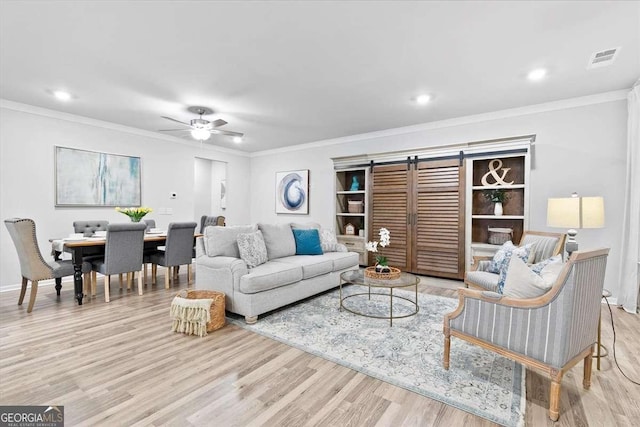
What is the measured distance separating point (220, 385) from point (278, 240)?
219 centimetres

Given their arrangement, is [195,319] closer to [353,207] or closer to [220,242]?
[220,242]

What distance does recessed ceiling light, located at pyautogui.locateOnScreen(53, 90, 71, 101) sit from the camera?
12.1 ft

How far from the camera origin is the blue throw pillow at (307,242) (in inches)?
165

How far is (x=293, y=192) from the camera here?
22.0ft

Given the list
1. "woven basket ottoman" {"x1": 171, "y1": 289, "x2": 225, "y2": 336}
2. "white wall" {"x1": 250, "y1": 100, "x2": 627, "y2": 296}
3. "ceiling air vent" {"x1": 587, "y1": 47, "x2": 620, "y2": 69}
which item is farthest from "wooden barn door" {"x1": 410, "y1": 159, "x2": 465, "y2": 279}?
"woven basket ottoman" {"x1": 171, "y1": 289, "x2": 225, "y2": 336}

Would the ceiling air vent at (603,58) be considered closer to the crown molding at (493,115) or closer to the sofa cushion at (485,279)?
the crown molding at (493,115)

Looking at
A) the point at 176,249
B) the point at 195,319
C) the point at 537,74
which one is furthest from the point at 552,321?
the point at 176,249

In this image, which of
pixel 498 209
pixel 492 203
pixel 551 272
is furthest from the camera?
pixel 492 203

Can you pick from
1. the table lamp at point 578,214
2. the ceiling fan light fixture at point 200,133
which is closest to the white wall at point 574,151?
the table lamp at point 578,214

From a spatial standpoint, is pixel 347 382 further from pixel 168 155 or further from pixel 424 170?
pixel 168 155

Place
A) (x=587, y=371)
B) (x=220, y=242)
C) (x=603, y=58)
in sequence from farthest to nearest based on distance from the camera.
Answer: (x=220, y=242)
(x=603, y=58)
(x=587, y=371)

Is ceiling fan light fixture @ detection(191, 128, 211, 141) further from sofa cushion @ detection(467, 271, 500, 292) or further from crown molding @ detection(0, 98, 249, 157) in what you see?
sofa cushion @ detection(467, 271, 500, 292)

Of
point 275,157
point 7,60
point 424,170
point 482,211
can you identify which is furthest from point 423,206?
point 7,60

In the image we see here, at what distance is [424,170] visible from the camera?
4770 millimetres
